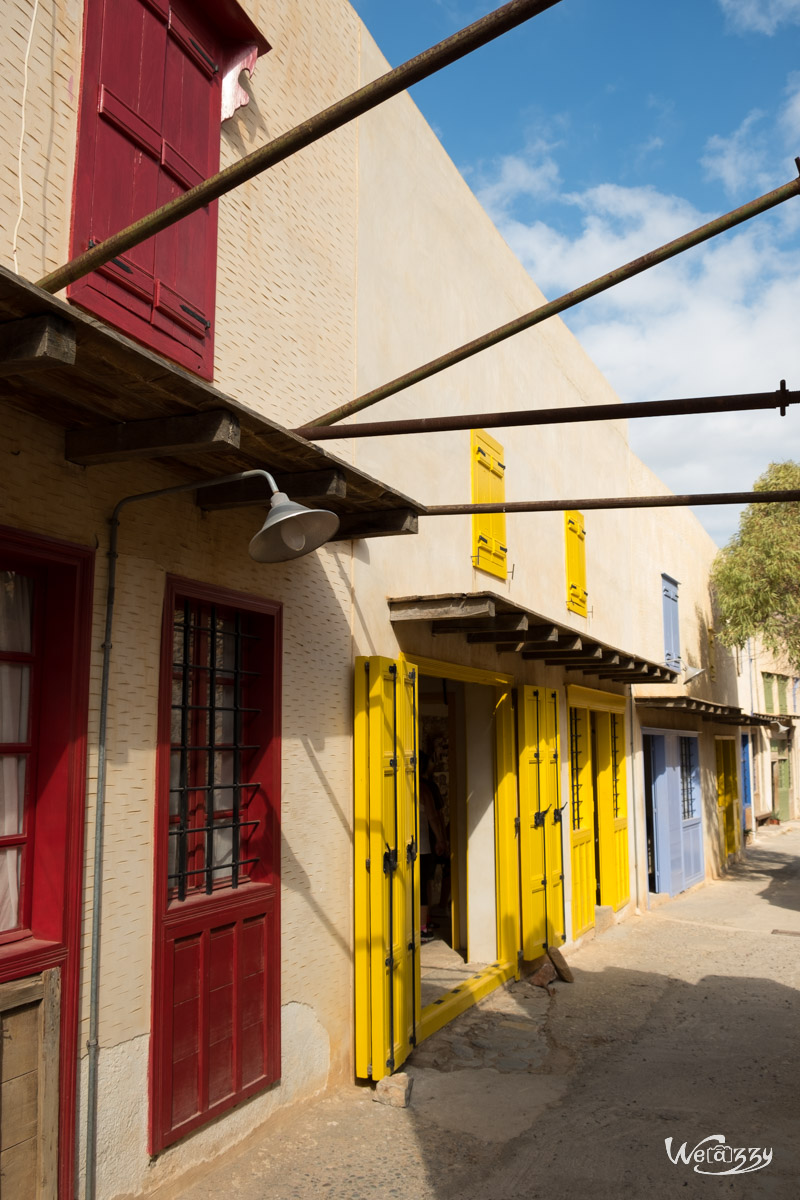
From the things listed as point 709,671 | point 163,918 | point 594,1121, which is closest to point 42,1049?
Result: point 163,918

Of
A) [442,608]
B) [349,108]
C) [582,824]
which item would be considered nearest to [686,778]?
A: [582,824]

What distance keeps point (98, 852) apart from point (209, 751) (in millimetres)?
1064

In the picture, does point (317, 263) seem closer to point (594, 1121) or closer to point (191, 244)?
point (191, 244)

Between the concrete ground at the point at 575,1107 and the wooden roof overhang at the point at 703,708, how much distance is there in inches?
186

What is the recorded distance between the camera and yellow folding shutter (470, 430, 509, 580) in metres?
8.66

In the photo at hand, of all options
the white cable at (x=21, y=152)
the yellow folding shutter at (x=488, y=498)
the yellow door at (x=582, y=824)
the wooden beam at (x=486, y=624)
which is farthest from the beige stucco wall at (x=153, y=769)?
the yellow door at (x=582, y=824)

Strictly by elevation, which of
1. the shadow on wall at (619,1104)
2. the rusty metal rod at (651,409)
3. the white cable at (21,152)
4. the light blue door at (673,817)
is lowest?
the shadow on wall at (619,1104)

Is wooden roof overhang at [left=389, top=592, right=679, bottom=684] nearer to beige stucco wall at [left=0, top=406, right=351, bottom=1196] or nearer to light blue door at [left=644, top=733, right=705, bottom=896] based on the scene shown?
beige stucco wall at [left=0, top=406, right=351, bottom=1196]

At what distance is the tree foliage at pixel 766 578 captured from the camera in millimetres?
17359

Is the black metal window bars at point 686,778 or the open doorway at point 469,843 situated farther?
the black metal window bars at point 686,778

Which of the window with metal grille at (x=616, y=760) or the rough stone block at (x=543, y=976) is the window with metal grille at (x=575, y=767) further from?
the rough stone block at (x=543, y=976)

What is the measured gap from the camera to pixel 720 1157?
16.5ft

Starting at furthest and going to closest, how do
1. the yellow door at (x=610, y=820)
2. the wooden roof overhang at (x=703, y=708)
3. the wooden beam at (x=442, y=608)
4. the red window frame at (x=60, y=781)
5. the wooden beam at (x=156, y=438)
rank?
the wooden roof overhang at (x=703, y=708)
the yellow door at (x=610, y=820)
the wooden beam at (x=442, y=608)
the red window frame at (x=60, y=781)
the wooden beam at (x=156, y=438)

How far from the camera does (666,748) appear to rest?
50.0ft
